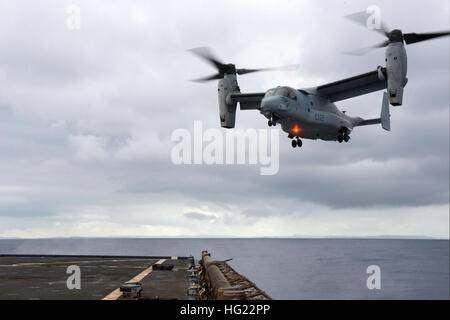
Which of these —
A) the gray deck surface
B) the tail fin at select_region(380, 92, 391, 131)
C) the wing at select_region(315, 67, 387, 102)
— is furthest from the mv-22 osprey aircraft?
the gray deck surface

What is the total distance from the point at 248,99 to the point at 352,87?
737 cm

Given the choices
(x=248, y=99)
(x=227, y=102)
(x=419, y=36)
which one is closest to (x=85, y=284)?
(x=227, y=102)

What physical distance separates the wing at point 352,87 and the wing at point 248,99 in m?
4.29

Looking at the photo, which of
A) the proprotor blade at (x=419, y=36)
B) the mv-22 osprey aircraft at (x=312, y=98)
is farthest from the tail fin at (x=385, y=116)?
the proprotor blade at (x=419, y=36)

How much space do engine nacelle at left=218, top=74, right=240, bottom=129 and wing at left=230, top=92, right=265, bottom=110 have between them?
47cm

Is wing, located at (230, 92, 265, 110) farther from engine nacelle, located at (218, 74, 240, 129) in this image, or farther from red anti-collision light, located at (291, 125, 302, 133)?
red anti-collision light, located at (291, 125, 302, 133)

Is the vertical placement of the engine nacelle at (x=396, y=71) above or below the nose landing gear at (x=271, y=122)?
above

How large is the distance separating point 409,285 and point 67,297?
108 m

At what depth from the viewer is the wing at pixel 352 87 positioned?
2975 cm

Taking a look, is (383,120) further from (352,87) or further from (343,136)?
(352,87)

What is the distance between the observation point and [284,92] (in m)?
27.6

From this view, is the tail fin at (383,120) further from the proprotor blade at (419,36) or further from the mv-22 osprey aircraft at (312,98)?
the proprotor blade at (419,36)
